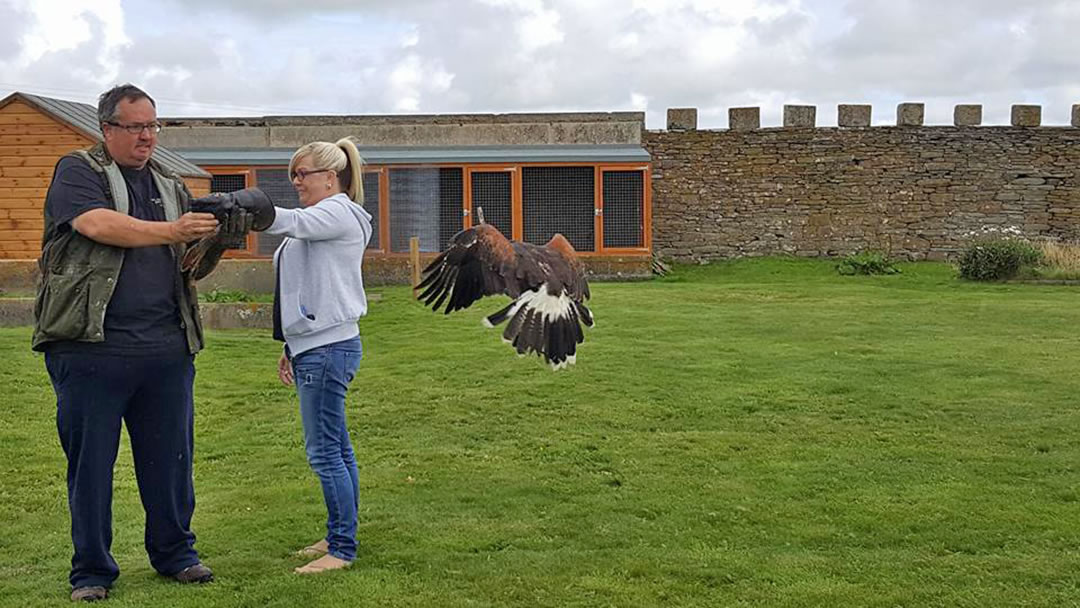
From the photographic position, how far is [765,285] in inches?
798

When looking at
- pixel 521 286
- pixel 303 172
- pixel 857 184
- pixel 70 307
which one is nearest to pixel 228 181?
pixel 857 184

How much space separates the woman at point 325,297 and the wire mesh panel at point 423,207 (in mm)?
16603

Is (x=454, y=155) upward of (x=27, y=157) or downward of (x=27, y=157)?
upward

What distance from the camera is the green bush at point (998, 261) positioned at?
20453 millimetres

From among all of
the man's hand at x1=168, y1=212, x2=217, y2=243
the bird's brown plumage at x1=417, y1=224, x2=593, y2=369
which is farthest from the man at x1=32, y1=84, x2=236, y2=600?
the bird's brown plumage at x1=417, y1=224, x2=593, y2=369

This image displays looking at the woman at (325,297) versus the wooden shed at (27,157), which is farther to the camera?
the wooden shed at (27,157)

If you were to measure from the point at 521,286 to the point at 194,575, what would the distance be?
2648 millimetres

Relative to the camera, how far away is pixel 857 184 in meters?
26.6

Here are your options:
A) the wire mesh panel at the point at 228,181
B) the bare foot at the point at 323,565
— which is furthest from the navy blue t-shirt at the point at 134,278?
the wire mesh panel at the point at 228,181

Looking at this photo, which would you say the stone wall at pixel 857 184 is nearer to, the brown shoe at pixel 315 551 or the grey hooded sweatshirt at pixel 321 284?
the brown shoe at pixel 315 551

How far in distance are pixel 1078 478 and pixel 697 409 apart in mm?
2846

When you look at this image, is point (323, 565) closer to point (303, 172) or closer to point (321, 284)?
point (321, 284)

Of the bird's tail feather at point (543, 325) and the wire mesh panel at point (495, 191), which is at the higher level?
the wire mesh panel at point (495, 191)

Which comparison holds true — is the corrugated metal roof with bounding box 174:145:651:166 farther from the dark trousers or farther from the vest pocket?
the vest pocket
